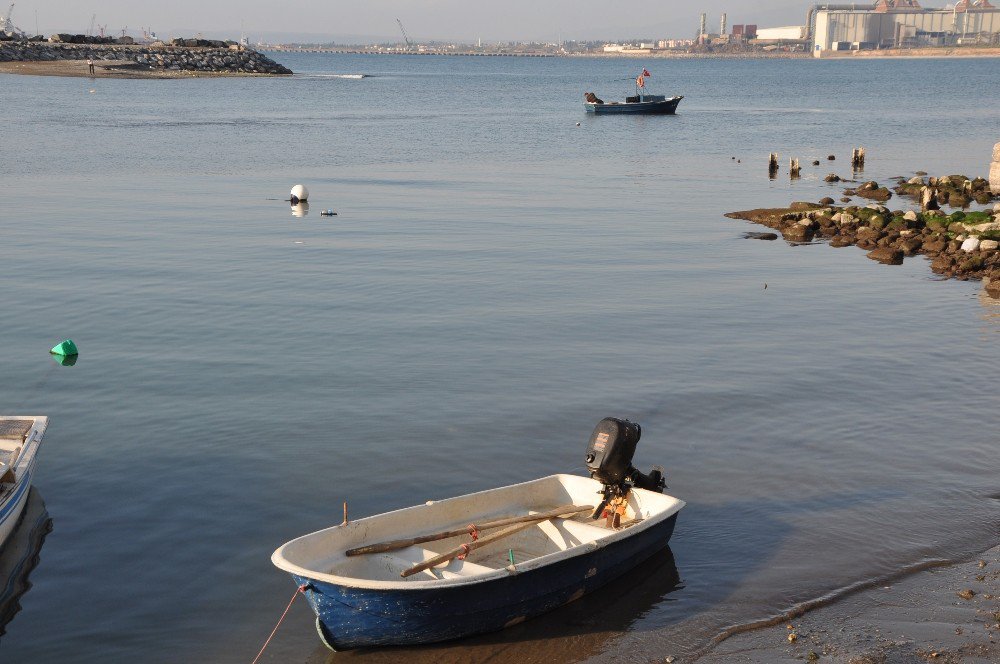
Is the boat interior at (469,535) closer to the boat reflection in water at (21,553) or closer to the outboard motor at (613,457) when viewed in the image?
the outboard motor at (613,457)

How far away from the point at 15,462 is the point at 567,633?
7085 mm

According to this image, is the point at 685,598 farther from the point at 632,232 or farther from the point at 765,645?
the point at 632,232

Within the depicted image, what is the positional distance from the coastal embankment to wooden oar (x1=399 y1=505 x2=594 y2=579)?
12986 cm

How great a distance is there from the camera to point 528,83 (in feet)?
561

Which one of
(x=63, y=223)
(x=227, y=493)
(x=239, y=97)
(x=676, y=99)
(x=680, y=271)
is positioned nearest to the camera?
(x=227, y=493)

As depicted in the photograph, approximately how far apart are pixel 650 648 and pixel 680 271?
59.3 feet

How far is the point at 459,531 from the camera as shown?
450 inches

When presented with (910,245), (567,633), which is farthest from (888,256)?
(567,633)

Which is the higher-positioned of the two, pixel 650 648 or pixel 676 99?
pixel 676 99

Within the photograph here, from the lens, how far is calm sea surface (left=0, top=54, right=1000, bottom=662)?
11906mm

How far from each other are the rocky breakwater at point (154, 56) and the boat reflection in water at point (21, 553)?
5220 inches

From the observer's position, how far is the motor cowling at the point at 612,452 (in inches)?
472

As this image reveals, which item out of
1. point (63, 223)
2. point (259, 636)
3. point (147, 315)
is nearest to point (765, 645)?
point (259, 636)

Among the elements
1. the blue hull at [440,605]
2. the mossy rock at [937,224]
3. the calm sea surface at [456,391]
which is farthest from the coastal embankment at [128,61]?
the blue hull at [440,605]
